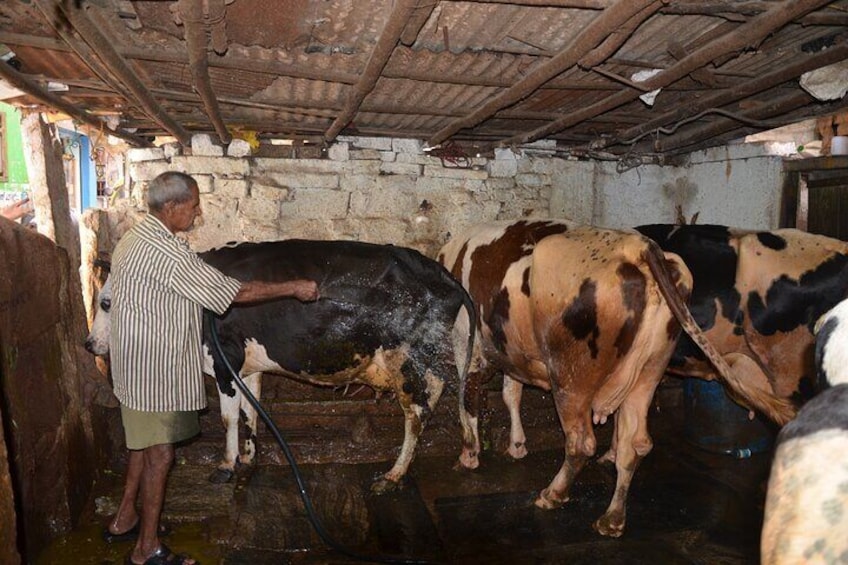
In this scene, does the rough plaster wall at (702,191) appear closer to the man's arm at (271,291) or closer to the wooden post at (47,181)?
the man's arm at (271,291)

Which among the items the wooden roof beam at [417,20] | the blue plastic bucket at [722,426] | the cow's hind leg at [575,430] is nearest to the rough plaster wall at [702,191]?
the blue plastic bucket at [722,426]

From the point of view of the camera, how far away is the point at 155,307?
322 centimetres

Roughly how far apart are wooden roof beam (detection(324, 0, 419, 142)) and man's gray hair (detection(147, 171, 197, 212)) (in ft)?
4.25

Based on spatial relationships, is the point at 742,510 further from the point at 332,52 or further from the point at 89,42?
the point at 89,42

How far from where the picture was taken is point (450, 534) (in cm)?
395

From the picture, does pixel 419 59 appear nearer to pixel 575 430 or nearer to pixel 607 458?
pixel 575 430

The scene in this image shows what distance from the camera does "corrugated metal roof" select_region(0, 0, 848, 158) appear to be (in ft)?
9.36

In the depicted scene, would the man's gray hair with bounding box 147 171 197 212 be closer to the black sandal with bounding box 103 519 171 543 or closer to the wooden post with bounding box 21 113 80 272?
the wooden post with bounding box 21 113 80 272

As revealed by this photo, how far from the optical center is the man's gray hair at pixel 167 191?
3.33 metres

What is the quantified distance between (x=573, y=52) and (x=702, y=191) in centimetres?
459

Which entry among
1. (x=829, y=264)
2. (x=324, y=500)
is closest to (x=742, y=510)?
(x=829, y=264)

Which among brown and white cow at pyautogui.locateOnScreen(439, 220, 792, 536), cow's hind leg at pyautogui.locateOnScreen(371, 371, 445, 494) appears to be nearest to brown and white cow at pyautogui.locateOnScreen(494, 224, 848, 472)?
brown and white cow at pyautogui.locateOnScreen(439, 220, 792, 536)

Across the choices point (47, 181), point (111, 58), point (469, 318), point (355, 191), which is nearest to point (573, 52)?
point (469, 318)

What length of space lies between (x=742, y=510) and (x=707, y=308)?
1538 mm
